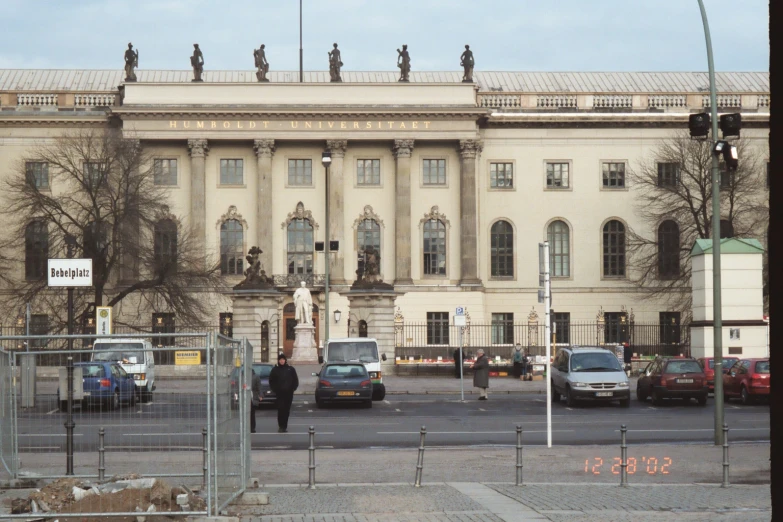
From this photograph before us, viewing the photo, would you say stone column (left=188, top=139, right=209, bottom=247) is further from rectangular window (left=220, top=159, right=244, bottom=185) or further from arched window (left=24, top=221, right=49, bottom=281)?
arched window (left=24, top=221, right=49, bottom=281)

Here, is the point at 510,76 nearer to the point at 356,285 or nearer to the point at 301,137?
the point at 301,137

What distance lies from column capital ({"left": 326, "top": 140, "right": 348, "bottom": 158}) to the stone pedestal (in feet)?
79.3

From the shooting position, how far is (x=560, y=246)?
8344 cm

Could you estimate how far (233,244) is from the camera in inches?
3182

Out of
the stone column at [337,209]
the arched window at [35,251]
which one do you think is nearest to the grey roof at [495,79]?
the stone column at [337,209]

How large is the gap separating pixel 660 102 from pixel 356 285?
121 ft

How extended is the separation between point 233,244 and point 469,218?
15.1 m

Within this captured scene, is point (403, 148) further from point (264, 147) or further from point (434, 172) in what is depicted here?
point (264, 147)

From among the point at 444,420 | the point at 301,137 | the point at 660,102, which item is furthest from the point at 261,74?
the point at 444,420

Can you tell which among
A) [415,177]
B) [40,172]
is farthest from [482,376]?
[40,172]

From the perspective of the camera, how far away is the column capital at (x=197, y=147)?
260 feet
